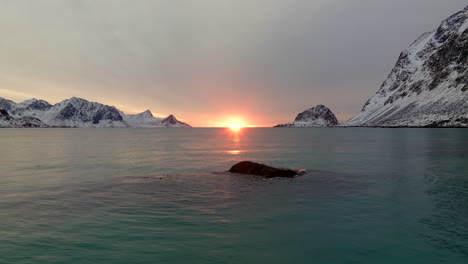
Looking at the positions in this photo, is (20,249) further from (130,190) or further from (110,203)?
(130,190)

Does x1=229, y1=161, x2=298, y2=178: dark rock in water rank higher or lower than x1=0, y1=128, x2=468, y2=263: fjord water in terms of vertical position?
higher

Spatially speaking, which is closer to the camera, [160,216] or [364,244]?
[364,244]

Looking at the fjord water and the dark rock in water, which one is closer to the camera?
the fjord water

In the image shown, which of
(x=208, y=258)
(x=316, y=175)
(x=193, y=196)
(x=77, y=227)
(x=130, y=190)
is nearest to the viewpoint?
(x=208, y=258)

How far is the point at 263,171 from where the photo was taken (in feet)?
93.5

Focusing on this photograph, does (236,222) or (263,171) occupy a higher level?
(263,171)

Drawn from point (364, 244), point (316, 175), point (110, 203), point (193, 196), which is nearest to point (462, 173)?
point (316, 175)

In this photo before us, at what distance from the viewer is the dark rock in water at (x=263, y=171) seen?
2769 centimetres

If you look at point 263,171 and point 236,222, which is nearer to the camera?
point 236,222

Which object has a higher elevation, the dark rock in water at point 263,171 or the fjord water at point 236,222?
the dark rock in water at point 263,171

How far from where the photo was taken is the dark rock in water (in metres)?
27.7

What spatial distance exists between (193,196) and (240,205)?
409cm

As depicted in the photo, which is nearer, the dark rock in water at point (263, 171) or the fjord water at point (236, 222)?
the fjord water at point (236, 222)

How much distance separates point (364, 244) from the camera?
1156 centimetres
